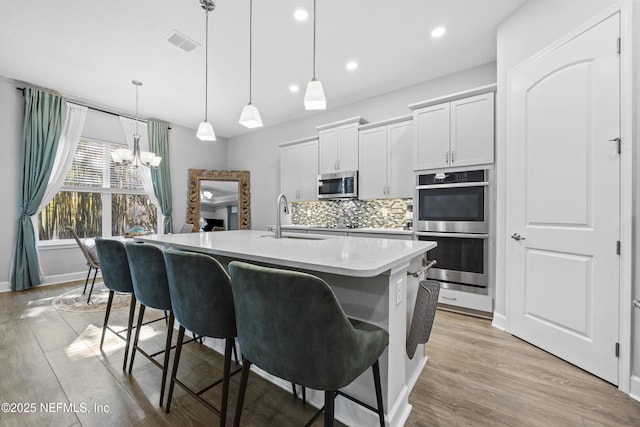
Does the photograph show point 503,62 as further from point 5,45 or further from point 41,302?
point 41,302

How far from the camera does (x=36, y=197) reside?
157 inches

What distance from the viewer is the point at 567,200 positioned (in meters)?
2.10

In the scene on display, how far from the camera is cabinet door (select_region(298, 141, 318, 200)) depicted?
474cm

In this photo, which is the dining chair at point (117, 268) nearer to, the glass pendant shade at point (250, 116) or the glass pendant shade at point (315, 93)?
the glass pendant shade at point (250, 116)

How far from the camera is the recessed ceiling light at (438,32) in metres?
2.78

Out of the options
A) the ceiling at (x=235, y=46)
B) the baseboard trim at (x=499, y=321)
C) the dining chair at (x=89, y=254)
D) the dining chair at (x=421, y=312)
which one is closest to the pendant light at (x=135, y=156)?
the ceiling at (x=235, y=46)

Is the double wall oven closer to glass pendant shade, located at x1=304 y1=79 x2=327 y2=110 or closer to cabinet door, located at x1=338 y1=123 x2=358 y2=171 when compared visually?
cabinet door, located at x1=338 y1=123 x2=358 y2=171

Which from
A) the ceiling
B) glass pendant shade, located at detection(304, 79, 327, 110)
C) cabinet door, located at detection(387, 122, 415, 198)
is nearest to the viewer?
glass pendant shade, located at detection(304, 79, 327, 110)

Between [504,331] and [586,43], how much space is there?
2.47 meters

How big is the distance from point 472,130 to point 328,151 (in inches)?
84.3

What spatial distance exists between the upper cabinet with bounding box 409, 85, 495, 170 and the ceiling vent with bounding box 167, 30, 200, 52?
2674 mm

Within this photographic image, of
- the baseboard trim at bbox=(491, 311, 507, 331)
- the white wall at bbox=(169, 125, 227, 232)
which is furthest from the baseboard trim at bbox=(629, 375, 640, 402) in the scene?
the white wall at bbox=(169, 125, 227, 232)

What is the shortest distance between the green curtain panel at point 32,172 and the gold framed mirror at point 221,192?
7.45 ft

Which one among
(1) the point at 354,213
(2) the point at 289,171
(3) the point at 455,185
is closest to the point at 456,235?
(3) the point at 455,185
